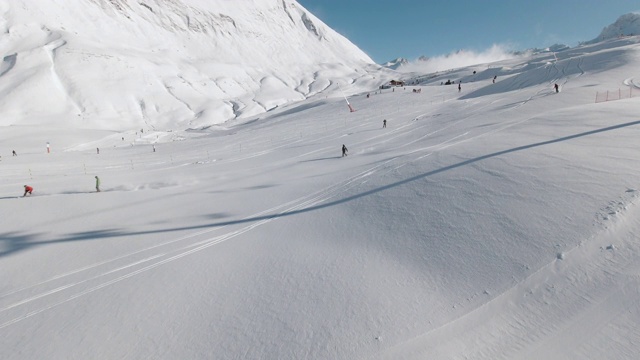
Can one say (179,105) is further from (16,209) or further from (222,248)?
(222,248)

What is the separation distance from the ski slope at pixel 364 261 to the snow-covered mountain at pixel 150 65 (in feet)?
204

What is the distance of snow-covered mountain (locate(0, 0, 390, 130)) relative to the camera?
69188 millimetres

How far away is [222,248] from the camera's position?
9.27 m

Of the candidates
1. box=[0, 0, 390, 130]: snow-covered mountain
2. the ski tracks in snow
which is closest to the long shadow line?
the ski tracks in snow

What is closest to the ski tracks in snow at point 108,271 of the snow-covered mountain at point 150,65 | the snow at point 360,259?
the snow at point 360,259

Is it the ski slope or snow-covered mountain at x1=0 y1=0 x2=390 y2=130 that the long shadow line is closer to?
the ski slope

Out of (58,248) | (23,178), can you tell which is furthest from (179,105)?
(58,248)

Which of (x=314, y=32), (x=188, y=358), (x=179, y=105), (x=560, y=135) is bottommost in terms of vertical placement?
(x=188, y=358)

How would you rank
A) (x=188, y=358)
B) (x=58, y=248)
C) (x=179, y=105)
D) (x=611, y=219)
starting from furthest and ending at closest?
(x=179, y=105) → (x=58, y=248) → (x=611, y=219) → (x=188, y=358)

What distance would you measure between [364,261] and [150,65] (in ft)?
336

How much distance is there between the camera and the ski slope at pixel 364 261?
5535 millimetres

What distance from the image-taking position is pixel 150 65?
91.1 metres

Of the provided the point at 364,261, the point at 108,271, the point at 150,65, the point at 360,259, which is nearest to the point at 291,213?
the point at 360,259

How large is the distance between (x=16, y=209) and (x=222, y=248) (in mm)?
12160
